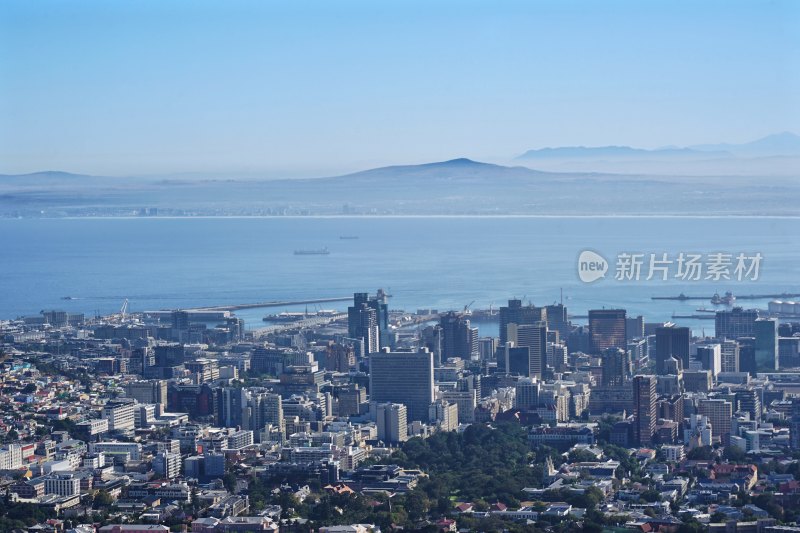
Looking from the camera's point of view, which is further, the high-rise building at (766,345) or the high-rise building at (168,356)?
the high-rise building at (766,345)

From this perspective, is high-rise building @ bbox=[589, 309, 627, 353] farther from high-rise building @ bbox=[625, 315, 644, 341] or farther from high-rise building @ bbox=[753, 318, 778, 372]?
high-rise building @ bbox=[753, 318, 778, 372]

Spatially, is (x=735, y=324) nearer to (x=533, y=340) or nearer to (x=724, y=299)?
(x=533, y=340)

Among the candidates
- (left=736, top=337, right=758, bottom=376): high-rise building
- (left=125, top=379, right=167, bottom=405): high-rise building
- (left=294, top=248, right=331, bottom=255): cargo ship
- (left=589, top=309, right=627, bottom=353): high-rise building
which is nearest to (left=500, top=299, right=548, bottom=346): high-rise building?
(left=589, top=309, right=627, bottom=353): high-rise building

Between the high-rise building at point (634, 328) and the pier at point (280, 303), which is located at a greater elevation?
the high-rise building at point (634, 328)

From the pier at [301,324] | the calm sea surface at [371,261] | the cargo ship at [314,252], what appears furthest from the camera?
the cargo ship at [314,252]

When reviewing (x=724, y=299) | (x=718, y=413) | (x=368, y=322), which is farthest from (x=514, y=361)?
(x=724, y=299)

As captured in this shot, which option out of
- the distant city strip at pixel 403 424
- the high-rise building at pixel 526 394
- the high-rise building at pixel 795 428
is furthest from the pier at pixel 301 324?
the high-rise building at pixel 795 428

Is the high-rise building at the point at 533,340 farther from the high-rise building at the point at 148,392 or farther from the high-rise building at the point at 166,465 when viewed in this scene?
the high-rise building at the point at 166,465

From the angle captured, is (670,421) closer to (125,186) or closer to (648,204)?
(648,204)
